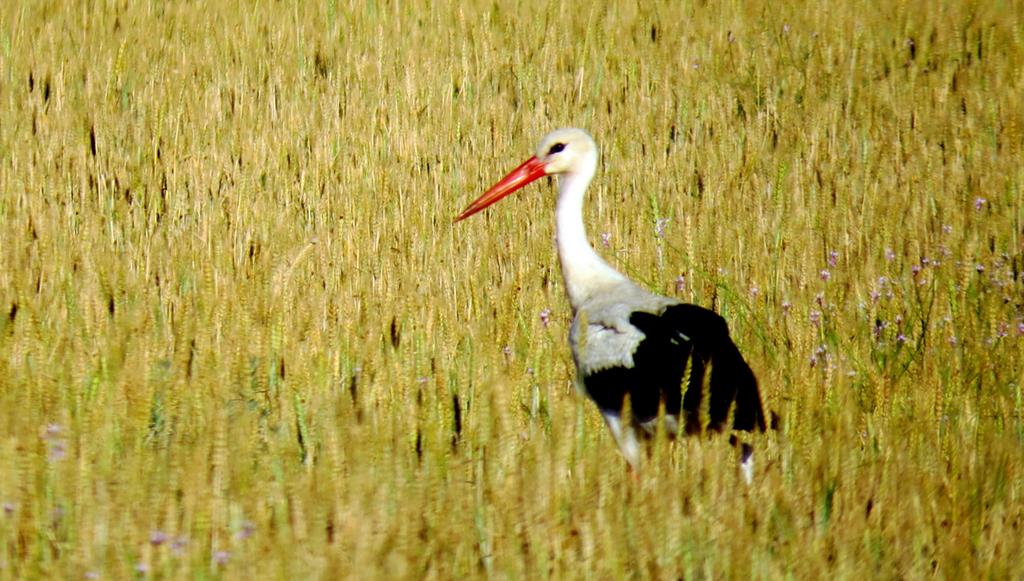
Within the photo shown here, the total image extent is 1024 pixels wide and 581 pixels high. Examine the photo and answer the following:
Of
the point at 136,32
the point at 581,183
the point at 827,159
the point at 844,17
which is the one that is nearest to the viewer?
the point at 581,183

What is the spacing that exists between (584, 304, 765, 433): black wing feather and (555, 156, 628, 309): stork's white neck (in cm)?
50

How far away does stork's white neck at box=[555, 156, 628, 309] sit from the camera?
13.7 feet

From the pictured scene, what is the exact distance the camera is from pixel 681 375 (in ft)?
11.4

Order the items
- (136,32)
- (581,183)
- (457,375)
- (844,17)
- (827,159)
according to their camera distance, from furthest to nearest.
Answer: (844,17) < (136,32) < (827,159) < (581,183) < (457,375)

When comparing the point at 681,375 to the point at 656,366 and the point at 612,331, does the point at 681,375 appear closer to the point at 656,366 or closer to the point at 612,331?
the point at 656,366

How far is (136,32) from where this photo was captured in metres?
7.38

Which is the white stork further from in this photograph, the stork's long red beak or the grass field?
the stork's long red beak

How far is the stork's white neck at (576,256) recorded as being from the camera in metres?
4.17

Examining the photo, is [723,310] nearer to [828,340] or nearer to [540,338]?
[828,340]

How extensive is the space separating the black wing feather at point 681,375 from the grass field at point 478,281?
120mm

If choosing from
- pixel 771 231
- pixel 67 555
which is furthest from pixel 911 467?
pixel 771 231

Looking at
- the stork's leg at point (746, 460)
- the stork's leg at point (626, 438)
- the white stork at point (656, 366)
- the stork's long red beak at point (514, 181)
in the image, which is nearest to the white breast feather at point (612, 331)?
the white stork at point (656, 366)

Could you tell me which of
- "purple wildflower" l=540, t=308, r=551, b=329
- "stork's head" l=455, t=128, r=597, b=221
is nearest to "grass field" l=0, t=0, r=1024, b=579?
"purple wildflower" l=540, t=308, r=551, b=329

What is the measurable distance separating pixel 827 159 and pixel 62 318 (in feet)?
11.9
